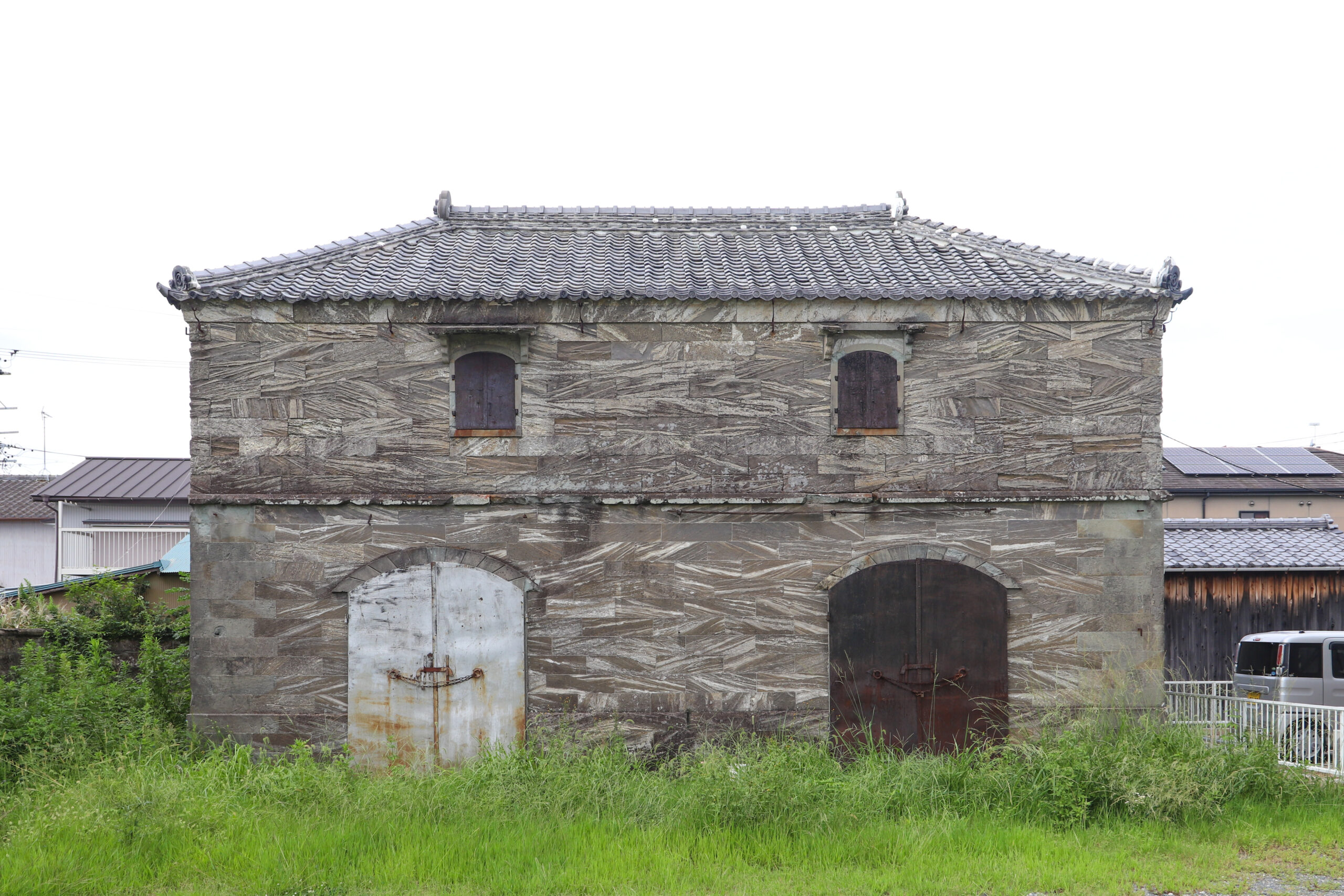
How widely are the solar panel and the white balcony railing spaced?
29.1 meters

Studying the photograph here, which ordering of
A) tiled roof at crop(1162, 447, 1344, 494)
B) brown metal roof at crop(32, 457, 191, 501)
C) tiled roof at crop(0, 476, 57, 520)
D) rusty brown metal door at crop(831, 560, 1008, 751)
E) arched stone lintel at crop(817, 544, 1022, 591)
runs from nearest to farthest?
rusty brown metal door at crop(831, 560, 1008, 751), arched stone lintel at crop(817, 544, 1022, 591), brown metal roof at crop(32, 457, 191, 501), tiled roof at crop(1162, 447, 1344, 494), tiled roof at crop(0, 476, 57, 520)

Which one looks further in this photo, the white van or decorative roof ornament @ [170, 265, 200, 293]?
the white van

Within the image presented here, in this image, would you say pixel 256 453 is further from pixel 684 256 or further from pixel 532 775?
pixel 684 256

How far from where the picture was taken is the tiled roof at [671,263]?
9.95 metres

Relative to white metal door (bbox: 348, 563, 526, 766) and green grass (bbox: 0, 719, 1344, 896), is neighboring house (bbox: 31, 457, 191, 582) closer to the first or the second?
white metal door (bbox: 348, 563, 526, 766)

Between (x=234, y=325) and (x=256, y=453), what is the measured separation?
1.50 m

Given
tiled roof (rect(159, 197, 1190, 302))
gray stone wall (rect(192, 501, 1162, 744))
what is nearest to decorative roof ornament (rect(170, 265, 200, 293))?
tiled roof (rect(159, 197, 1190, 302))

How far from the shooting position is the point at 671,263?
11383 millimetres

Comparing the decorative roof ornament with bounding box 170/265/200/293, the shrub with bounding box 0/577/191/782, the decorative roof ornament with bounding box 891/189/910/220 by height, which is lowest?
the shrub with bounding box 0/577/191/782

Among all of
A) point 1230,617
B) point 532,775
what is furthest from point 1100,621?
point 1230,617

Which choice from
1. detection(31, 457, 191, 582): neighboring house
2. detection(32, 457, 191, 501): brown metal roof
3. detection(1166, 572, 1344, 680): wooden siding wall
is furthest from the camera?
detection(32, 457, 191, 501): brown metal roof

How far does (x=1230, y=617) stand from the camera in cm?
1555

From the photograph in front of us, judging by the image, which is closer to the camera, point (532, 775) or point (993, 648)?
point (532, 775)

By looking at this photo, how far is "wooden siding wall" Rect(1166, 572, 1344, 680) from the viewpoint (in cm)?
1548
